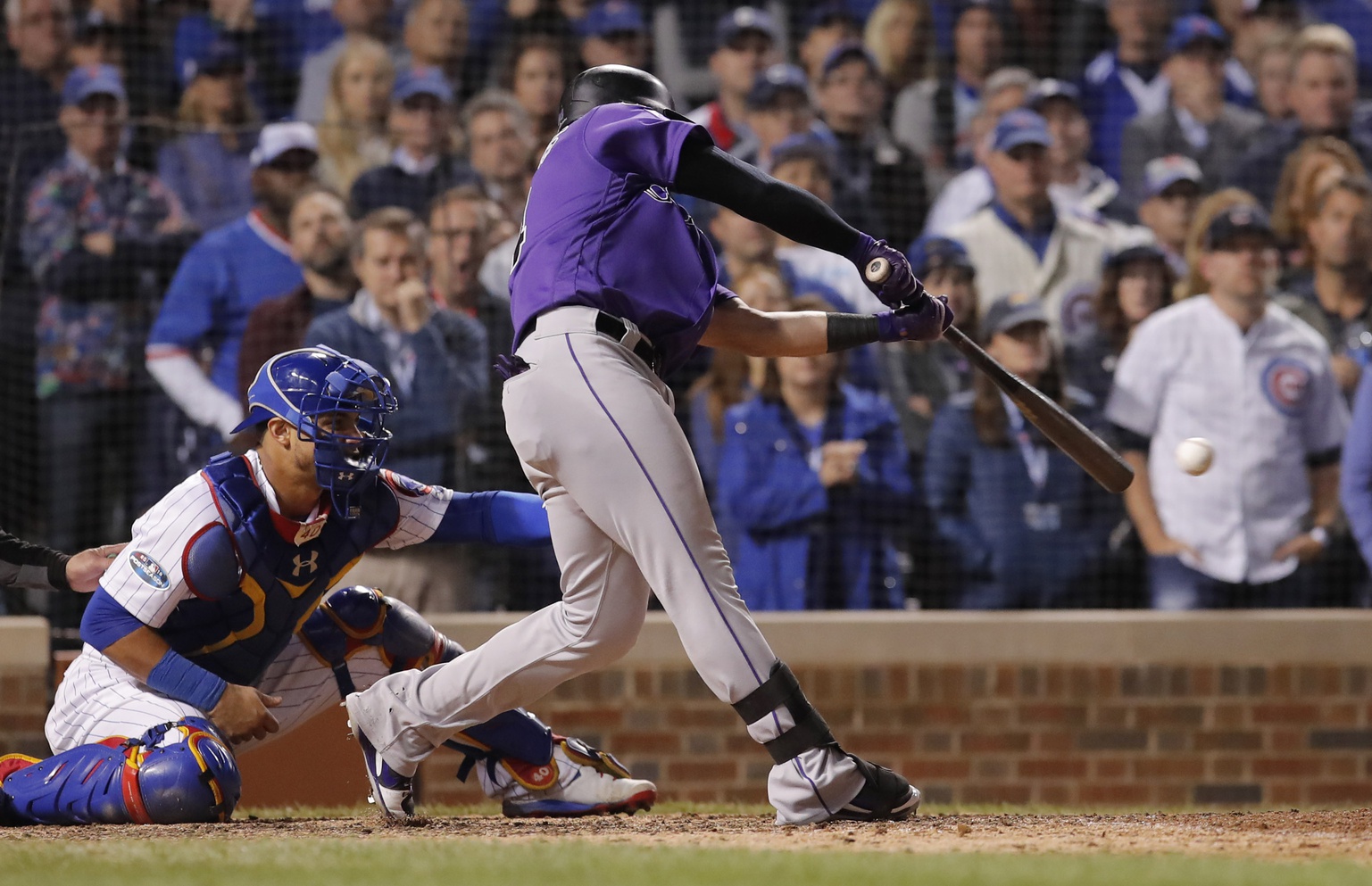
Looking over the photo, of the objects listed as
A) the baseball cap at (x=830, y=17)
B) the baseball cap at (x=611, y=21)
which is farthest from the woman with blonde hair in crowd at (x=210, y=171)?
the baseball cap at (x=830, y=17)

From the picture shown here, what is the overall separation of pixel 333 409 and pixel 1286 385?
4.41m

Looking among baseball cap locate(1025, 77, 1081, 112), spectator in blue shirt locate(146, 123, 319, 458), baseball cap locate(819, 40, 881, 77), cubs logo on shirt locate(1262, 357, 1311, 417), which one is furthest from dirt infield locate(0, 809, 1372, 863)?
baseball cap locate(819, 40, 881, 77)

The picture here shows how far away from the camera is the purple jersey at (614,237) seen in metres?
3.99

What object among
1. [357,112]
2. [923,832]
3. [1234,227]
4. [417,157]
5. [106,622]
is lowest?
[923,832]

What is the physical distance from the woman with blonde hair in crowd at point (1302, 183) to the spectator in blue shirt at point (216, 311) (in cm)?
424

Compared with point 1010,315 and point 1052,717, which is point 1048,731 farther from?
point 1010,315

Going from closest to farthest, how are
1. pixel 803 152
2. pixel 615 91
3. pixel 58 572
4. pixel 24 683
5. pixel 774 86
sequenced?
1. pixel 615 91
2. pixel 58 572
3. pixel 24 683
4. pixel 803 152
5. pixel 774 86

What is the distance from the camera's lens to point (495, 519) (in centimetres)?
457

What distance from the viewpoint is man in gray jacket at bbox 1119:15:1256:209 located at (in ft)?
27.5

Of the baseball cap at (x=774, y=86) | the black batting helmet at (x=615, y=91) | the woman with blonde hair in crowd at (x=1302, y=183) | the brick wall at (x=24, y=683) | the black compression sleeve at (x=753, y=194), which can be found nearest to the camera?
the black compression sleeve at (x=753, y=194)

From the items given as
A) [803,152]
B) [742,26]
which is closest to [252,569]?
[803,152]

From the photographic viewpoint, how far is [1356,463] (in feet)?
23.5

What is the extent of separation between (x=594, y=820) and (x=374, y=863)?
3.60 ft

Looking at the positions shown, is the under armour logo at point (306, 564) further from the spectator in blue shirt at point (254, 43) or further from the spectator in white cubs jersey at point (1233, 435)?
the spectator in blue shirt at point (254, 43)
